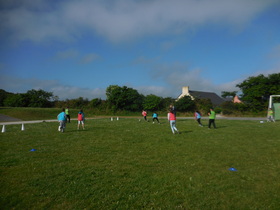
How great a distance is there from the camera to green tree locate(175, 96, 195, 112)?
145ft

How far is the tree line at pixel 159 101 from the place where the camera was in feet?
133

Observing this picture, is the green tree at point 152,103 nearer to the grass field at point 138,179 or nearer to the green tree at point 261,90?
the green tree at point 261,90

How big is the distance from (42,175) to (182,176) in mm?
4114

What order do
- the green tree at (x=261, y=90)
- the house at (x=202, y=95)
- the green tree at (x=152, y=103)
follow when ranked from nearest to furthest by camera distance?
the green tree at (x=261, y=90) → the green tree at (x=152, y=103) → the house at (x=202, y=95)

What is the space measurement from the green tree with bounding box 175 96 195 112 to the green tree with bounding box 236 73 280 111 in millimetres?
11876

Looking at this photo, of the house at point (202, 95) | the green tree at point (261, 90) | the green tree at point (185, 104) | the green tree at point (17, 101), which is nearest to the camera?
the green tree at point (261, 90)

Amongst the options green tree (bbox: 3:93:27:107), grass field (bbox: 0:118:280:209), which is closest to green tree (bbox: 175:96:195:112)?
grass field (bbox: 0:118:280:209)

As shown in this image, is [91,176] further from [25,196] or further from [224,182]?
[224,182]

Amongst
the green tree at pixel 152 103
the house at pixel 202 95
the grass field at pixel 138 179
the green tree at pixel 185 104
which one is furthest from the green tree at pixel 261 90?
the grass field at pixel 138 179

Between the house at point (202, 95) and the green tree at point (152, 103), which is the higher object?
the house at point (202, 95)

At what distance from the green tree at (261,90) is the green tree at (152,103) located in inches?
780

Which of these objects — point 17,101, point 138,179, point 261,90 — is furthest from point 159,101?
point 138,179

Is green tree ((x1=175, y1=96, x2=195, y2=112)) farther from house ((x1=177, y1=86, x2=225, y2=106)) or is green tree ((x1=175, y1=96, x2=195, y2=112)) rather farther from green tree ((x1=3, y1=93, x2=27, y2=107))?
green tree ((x1=3, y1=93, x2=27, y2=107))

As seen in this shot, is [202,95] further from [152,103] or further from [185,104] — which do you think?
[152,103]
